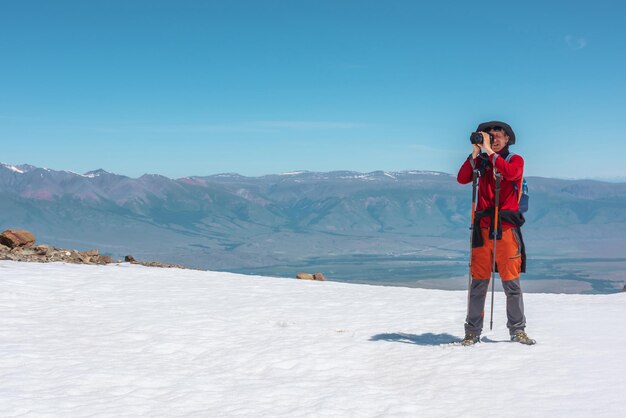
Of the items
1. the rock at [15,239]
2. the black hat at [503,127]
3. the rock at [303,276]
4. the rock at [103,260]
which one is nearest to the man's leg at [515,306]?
the black hat at [503,127]

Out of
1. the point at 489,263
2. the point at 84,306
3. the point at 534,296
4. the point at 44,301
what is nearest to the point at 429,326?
the point at 489,263

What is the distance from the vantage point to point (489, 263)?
994 centimetres

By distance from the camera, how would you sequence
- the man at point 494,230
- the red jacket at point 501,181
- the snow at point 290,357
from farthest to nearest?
the man at point 494,230 < the red jacket at point 501,181 < the snow at point 290,357

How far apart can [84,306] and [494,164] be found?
380 inches

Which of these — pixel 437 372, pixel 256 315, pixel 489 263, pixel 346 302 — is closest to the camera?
pixel 437 372

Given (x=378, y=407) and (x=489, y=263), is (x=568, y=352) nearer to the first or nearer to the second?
(x=489, y=263)

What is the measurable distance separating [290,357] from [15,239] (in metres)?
16.8

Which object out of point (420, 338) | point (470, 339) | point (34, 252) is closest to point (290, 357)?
point (420, 338)

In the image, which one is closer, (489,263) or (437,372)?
(437,372)

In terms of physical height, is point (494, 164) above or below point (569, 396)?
above

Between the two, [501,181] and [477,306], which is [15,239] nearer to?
[477,306]

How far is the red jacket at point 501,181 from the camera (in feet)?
31.0

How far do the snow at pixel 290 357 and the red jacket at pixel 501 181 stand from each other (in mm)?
2287

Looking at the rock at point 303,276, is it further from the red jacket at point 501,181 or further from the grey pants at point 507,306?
the red jacket at point 501,181
